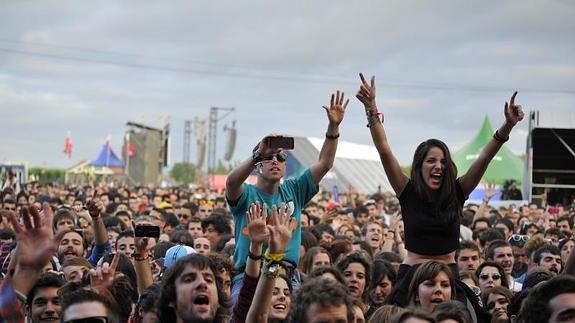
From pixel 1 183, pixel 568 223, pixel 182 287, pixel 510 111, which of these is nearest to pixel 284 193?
pixel 510 111

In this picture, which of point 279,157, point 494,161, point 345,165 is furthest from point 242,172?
point 345,165

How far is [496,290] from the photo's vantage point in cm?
786

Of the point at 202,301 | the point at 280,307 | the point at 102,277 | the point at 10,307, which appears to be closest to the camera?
the point at 10,307

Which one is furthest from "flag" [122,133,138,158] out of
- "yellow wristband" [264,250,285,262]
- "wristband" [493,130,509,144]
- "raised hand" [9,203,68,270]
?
"raised hand" [9,203,68,270]

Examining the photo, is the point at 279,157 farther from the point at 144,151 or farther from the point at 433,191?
the point at 144,151

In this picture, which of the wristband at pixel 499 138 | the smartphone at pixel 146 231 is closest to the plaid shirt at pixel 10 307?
the smartphone at pixel 146 231

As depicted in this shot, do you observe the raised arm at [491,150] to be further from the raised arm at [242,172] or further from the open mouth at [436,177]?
the raised arm at [242,172]

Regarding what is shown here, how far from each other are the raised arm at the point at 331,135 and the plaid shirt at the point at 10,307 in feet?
11.4

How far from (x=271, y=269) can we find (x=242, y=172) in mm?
2043

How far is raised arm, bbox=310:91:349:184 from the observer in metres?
7.65

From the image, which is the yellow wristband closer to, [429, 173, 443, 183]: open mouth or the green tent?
[429, 173, 443, 183]: open mouth

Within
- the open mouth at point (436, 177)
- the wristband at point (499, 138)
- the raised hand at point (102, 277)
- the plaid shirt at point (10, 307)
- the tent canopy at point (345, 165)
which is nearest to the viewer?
the plaid shirt at point (10, 307)

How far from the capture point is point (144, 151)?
212ft

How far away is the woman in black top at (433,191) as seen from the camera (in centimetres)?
656
